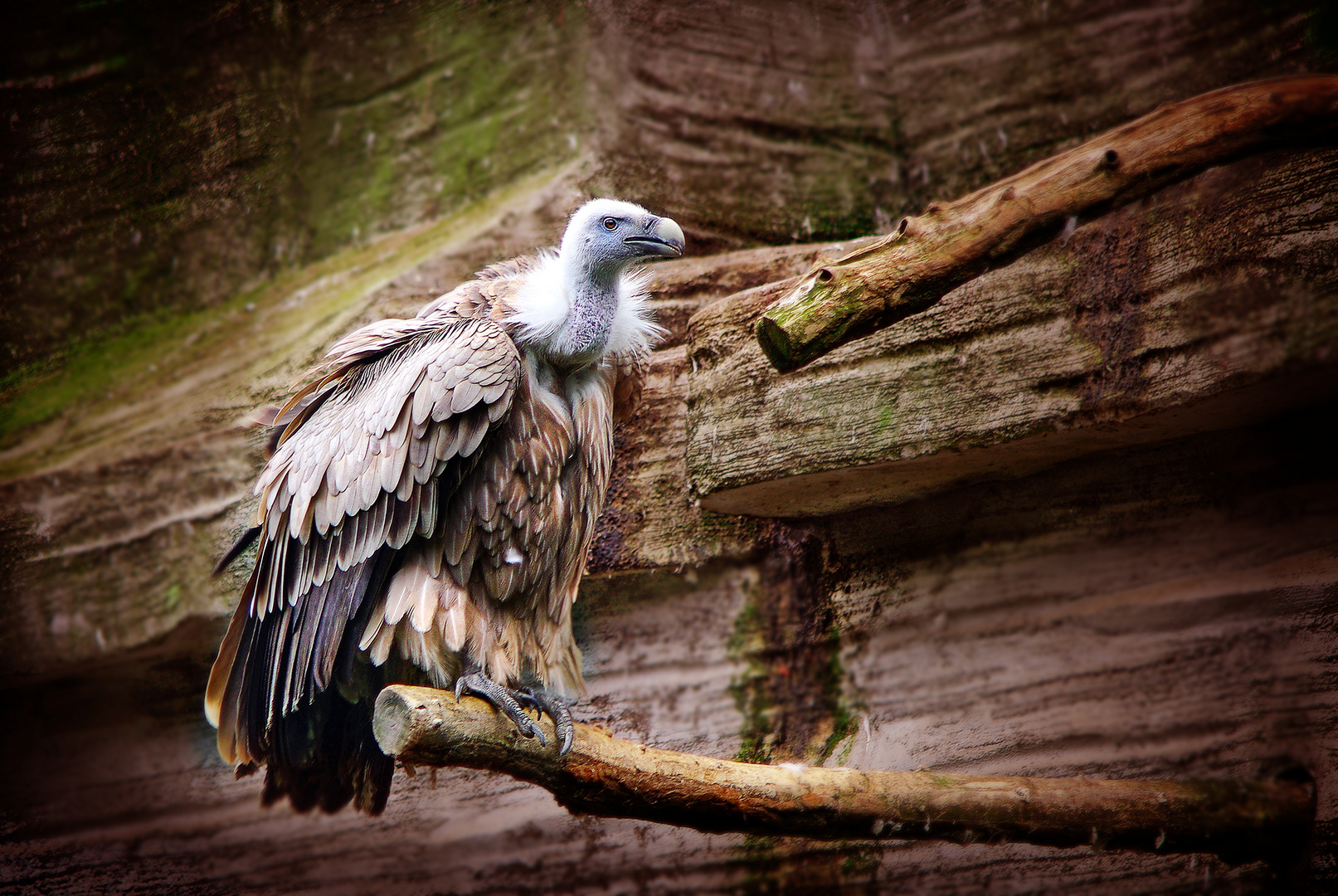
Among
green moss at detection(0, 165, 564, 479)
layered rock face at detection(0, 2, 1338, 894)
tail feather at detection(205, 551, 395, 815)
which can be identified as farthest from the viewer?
green moss at detection(0, 165, 564, 479)

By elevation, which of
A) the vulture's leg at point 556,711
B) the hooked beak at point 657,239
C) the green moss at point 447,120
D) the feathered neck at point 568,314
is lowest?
the vulture's leg at point 556,711

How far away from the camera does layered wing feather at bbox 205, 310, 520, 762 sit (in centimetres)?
314

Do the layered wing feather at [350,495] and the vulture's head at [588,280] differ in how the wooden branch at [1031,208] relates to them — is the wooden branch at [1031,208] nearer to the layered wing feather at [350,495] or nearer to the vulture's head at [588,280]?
the vulture's head at [588,280]

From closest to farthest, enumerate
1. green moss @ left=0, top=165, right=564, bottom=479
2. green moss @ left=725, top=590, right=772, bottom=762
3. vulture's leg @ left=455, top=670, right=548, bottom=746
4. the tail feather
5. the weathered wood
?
1. vulture's leg @ left=455, top=670, right=548, bottom=746
2. the weathered wood
3. the tail feather
4. green moss @ left=725, top=590, right=772, bottom=762
5. green moss @ left=0, top=165, right=564, bottom=479

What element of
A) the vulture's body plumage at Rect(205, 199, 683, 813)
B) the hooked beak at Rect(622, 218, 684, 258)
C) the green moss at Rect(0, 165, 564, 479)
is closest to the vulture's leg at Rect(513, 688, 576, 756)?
the vulture's body plumage at Rect(205, 199, 683, 813)

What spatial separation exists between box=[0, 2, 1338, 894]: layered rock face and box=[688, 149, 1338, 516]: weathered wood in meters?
0.01

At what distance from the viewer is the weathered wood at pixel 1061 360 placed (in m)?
3.09

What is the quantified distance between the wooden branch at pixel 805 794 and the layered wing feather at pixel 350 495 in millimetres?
637

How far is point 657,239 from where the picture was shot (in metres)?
3.29

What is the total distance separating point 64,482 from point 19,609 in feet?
2.08

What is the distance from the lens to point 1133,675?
3.70m

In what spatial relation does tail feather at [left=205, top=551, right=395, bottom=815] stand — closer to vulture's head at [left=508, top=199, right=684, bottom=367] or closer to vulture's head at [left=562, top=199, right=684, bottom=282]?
vulture's head at [left=508, top=199, right=684, bottom=367]

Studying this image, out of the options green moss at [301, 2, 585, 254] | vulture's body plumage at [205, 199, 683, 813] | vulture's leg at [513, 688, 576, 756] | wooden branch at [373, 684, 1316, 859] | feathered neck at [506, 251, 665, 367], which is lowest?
wooden branch at [373, 684, 1316, 859]

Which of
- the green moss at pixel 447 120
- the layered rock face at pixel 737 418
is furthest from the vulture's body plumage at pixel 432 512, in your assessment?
the green moss at pixel 447 120
